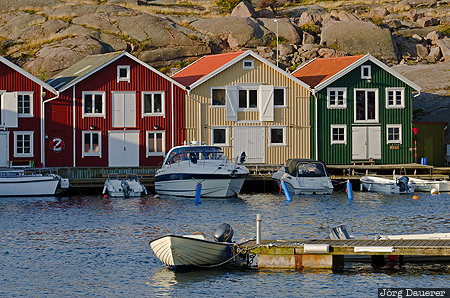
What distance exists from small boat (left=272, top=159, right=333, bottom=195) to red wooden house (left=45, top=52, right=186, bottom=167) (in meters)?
8.85

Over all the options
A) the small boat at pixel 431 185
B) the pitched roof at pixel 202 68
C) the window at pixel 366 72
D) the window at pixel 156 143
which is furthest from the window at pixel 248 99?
the small boat at pixel 431 185

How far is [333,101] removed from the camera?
2483 inches

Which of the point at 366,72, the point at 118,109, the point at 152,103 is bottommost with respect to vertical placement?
the point at 118,109

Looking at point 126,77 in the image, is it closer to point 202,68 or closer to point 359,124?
point 202,68

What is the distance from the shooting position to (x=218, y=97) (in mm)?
61500

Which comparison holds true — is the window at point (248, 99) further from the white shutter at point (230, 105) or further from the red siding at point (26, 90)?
the red siding at point (26, 90)

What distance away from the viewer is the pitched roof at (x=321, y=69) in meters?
63.5

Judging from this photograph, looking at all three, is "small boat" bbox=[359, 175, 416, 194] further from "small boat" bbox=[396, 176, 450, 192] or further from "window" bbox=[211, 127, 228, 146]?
"window" bbox=[211, 127, 228, 146]

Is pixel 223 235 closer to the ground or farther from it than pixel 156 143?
closer to the ground

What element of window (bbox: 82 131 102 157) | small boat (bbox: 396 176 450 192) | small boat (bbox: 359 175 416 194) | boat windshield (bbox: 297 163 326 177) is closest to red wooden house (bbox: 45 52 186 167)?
window (bbox: 82 131 102 157)

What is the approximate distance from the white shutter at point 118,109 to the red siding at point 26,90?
501 cm

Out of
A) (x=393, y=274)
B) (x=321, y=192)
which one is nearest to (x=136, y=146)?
(x=321, y=192)

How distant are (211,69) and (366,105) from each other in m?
11.5

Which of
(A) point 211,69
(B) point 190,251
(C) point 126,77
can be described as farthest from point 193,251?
(A) point 211,69
